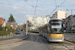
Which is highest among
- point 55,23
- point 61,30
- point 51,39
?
point 55,23

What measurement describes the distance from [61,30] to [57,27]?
0.70 meters

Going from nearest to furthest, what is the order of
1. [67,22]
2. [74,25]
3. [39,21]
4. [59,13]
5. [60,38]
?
[60,38], [74,25], [67,22], [59,13], [39,21]

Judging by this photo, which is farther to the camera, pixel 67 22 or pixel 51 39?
pixel 67 22

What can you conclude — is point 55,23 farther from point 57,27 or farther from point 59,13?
point 59,13

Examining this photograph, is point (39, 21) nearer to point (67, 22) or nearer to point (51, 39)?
point (67, 22)

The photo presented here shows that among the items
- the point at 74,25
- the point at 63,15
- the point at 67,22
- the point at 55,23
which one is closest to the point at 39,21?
the point at 63,15

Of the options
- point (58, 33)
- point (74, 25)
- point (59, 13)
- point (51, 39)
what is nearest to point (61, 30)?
point (58, 33)

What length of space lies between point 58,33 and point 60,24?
1389 mm

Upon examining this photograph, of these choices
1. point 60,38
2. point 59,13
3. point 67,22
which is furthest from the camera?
point 59,13

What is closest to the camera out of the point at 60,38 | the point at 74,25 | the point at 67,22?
the point at 60,38

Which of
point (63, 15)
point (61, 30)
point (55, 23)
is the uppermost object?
point (63, 15)

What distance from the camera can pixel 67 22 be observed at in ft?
266

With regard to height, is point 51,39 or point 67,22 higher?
point 67,22

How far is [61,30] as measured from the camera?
15.0m
